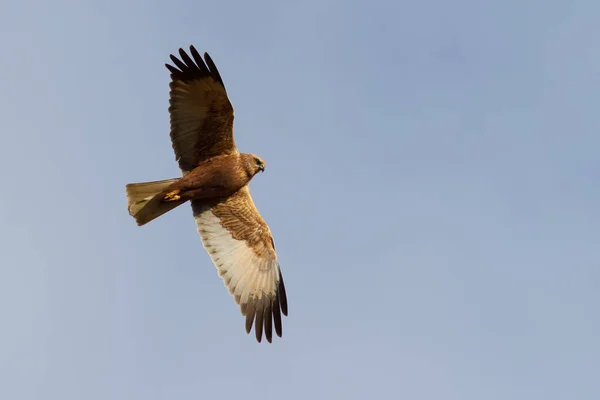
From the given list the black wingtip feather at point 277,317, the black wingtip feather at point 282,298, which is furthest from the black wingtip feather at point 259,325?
the black wingtip feather at point 282,298

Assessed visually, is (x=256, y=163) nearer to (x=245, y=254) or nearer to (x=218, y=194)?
(x=218, y=194)

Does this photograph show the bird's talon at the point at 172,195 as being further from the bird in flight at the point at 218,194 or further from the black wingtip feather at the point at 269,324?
the black wingtip feather at the point at 269,324

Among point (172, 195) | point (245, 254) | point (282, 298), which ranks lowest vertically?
point (282, 298)

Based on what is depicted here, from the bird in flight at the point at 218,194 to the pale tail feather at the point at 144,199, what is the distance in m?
0.02

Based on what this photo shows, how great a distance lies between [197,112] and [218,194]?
5.24 ft

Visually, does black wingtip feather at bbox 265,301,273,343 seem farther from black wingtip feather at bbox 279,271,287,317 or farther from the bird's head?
the bird's head

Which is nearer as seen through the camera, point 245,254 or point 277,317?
point 277,317

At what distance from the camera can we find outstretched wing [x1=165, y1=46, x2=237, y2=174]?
16.3m

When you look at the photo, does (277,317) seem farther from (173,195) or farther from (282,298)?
(173,195)

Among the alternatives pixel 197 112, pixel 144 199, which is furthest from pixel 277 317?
pixel 197 112

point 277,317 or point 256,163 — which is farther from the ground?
point 256,163

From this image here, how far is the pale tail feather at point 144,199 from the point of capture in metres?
16.8

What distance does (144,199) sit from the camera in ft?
55.2

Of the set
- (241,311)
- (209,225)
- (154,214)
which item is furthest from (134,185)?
(241,311)
